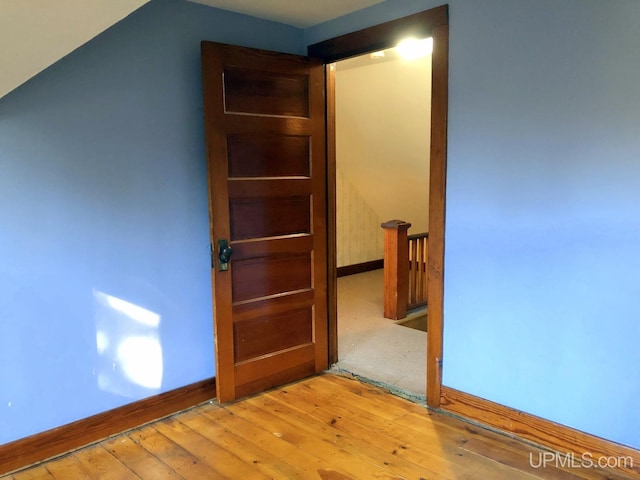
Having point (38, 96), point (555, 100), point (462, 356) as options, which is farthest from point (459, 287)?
point (38, 96)

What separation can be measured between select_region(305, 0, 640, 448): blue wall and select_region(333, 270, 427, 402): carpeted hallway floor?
50 cm

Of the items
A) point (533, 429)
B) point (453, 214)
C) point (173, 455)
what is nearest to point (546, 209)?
point (453, 214)

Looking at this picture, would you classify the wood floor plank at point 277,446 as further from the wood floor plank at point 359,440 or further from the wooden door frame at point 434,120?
the wooden door frame at point 434,120

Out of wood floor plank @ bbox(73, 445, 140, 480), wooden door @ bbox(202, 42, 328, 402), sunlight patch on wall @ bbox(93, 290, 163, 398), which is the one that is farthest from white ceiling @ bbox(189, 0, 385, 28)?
wood floor plank @ bbox(73, 445, 140, 480)

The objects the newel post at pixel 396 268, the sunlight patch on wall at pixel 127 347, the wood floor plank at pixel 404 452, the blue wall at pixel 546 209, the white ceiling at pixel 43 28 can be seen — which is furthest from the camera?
the newel post at pixel 396 268

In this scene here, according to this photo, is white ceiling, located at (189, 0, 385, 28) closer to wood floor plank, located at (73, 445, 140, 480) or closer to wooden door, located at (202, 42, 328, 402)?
wooden door, located at (202, 42, 328, 402)

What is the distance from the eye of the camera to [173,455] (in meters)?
2.33

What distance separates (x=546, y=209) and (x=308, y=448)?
1.64 meters

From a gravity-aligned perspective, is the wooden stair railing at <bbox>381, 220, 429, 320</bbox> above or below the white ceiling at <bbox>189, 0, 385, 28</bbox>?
below

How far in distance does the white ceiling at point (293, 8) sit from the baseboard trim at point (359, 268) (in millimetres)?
3888

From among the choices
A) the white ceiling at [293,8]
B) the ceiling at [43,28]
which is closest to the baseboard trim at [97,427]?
the ceiling at [43,28]

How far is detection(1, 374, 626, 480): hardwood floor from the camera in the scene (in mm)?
2158

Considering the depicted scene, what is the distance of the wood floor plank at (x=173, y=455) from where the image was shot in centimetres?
217

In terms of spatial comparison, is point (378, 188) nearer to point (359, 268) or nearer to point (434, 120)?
point (359, 268)
